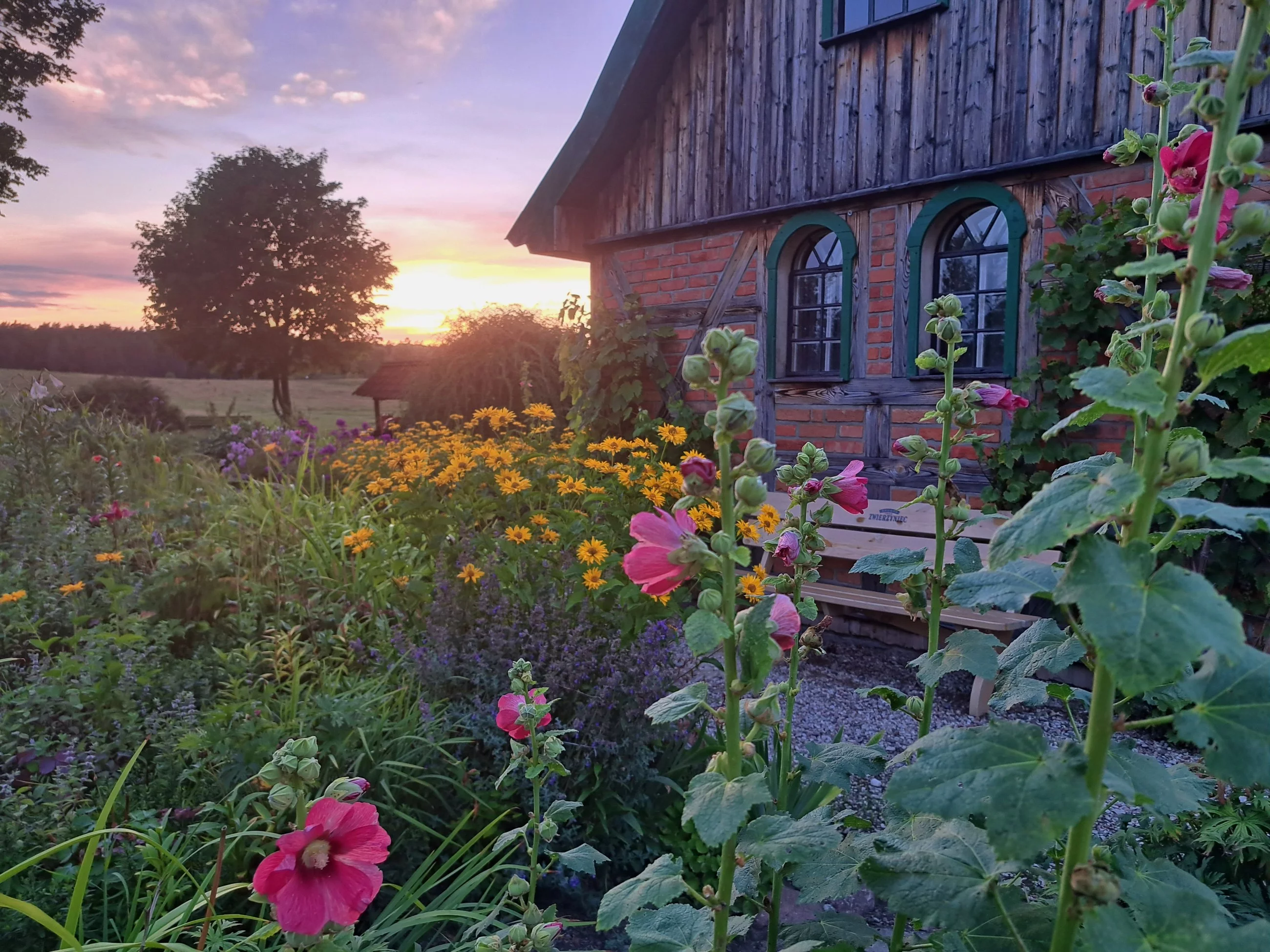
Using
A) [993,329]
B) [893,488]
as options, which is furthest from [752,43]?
[893,488]

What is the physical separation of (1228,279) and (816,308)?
16.1ft

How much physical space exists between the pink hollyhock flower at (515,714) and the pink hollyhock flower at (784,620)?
1.36 feet

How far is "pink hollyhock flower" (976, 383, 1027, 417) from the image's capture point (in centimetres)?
139

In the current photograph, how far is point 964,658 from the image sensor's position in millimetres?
1041

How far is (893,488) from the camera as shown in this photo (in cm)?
538

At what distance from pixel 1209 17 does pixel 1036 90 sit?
0.85 metres

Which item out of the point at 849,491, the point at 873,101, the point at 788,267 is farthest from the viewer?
the point at 788,267

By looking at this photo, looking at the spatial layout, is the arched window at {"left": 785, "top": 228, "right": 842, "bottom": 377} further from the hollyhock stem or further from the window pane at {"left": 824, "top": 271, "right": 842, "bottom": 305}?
the hollyhock stem

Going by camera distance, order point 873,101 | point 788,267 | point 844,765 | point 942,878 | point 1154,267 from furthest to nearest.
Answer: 1. point 788,267
2. point 873,101
3. point 844,765
4. point 942,878
5. point 1154,267

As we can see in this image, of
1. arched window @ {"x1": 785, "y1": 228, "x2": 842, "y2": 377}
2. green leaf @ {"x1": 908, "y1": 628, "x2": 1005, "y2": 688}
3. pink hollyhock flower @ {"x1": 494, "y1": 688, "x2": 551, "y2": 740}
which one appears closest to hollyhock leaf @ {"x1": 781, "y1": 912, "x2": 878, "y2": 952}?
green leaf @ {"x1": 908, "y1": 628, "x2": 1005, "y2": 688}

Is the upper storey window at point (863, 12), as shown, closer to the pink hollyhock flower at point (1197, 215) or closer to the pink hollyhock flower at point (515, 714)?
the pink hollyhock flower at point (1197, 215)

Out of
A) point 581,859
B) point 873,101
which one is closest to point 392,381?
point 873,101

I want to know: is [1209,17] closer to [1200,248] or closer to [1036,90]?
[1036,90]

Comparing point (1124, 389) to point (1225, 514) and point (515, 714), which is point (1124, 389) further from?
point (515, 714)
